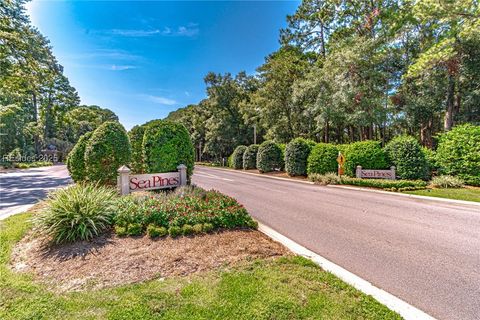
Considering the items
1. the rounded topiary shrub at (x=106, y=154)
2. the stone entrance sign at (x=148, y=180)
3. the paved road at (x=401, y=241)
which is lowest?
the paved road at (x=401, y=241)

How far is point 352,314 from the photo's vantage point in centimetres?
247

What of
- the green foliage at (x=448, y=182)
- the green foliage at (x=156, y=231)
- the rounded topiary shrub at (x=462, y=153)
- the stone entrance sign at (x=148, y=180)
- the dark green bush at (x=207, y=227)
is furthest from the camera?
the rounded topiary shrub at (x=462, y=153)

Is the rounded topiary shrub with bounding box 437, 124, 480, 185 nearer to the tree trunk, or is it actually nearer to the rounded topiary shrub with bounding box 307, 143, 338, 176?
the rounded topiary shrub with bounding box 307, 143, 338, 176

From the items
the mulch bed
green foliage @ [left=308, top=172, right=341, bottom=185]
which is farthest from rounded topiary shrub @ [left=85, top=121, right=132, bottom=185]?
green foliage @ [left=308, top=172, right=341, bottom=185]

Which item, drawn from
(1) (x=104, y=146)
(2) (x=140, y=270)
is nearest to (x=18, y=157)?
(1) (x=104, y=146)

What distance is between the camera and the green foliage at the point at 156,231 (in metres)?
4.47

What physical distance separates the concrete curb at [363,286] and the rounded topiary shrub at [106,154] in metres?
5.85

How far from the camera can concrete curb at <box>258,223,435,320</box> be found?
2.55 metres

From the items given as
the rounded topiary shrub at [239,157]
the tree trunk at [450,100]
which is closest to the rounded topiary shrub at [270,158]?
the rounded topiary shrub at [239,157]

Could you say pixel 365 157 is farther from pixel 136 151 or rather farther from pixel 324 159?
pixel 136 151

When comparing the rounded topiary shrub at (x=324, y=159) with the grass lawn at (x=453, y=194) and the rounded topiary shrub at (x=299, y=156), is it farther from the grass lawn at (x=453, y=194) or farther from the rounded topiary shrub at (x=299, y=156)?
the grass lawn at (x=453, y=194)

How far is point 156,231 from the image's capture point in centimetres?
448

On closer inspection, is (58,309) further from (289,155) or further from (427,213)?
(289,155)

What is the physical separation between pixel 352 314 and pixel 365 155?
13.0 m
